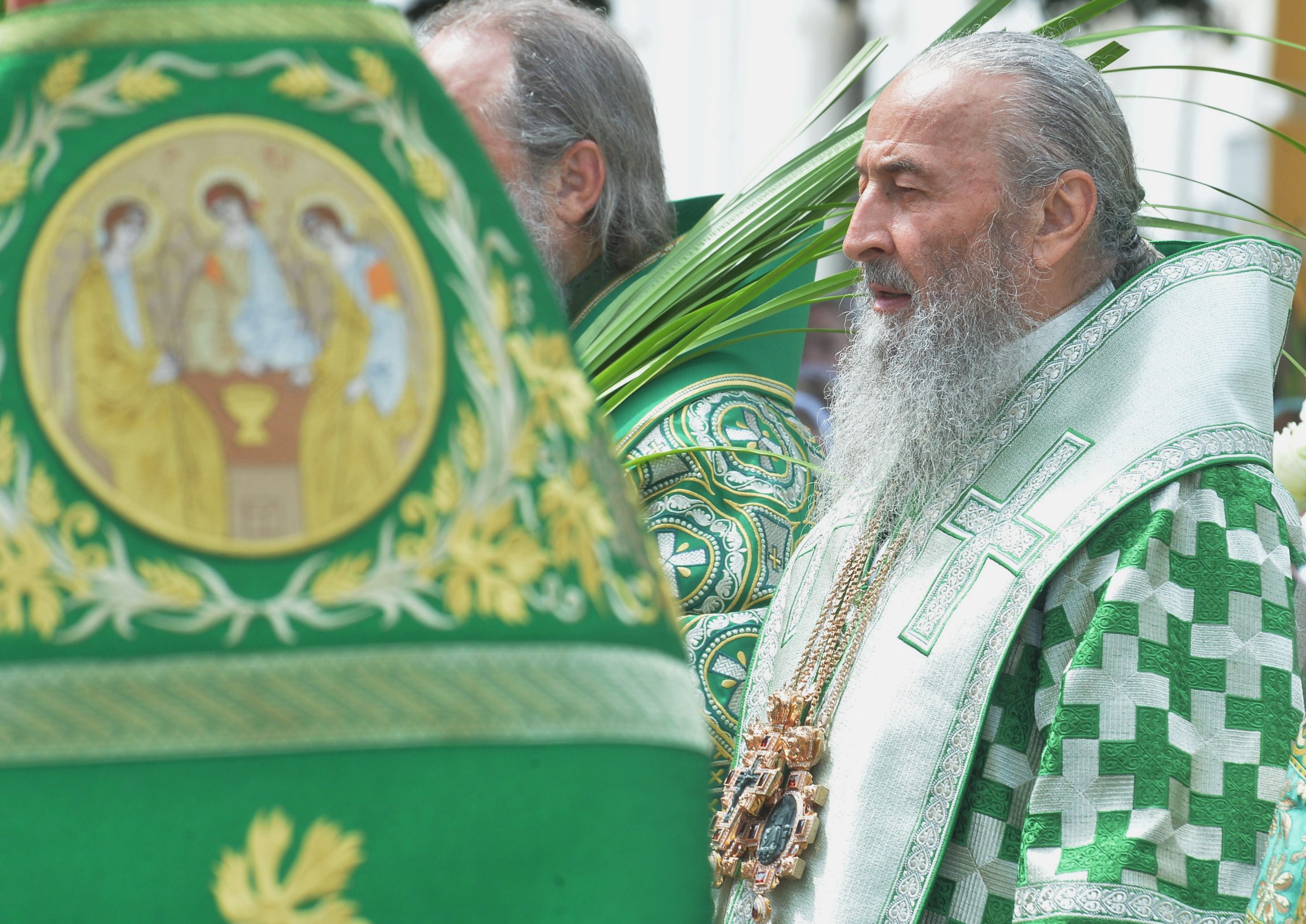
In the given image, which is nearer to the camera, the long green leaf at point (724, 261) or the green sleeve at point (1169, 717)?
the green sleeve at point (1169, 717)

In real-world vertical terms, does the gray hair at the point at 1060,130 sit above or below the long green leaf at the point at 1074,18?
below

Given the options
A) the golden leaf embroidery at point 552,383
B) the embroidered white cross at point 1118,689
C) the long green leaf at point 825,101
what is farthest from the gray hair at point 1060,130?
the golden leaf embroidery at point 552,383

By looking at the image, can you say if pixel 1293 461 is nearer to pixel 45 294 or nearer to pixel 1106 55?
pixel 1106 55

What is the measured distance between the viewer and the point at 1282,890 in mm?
1830

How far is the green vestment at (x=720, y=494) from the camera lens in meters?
2.99

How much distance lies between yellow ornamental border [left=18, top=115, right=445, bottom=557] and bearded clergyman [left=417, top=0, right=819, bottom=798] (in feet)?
5.89

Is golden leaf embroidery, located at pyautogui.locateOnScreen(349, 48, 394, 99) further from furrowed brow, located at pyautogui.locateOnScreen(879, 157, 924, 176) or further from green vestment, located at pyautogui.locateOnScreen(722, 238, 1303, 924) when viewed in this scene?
furrowed brow, located at pyautogui.locateOnScreen(879, 157, 924, 176)

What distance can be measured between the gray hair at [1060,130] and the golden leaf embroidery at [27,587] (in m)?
2.01

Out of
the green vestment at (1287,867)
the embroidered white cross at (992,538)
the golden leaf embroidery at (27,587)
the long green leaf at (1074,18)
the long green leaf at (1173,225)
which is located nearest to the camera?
the golden leaf embroidery at (27,587)

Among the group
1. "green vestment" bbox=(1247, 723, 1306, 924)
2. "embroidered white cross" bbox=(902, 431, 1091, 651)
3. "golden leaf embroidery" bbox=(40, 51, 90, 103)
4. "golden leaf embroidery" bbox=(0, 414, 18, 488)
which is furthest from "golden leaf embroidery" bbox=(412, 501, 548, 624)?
"embroidered white cross" bbox=(902, 431, 1091, 651)

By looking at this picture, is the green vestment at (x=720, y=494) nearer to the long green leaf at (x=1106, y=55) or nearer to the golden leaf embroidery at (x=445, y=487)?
the long green leaf at (x=1106, y=55)

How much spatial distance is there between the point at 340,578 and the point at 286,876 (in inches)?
7.5

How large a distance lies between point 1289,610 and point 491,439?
63.7 inches

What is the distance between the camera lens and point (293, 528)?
3.67 ft
